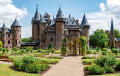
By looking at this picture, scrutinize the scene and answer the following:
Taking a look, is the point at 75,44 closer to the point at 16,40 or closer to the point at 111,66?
the point at 111,66

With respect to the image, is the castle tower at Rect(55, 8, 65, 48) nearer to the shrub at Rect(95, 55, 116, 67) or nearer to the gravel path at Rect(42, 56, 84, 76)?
the gravel path at Rect(42, 56, 84, 76)

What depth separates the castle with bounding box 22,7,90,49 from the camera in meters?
57.3

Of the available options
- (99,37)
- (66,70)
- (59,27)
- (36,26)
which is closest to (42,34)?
(36,26)

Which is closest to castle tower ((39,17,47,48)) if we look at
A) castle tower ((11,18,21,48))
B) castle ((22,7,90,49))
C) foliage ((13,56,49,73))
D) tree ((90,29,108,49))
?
castle ((22,7,90,49))

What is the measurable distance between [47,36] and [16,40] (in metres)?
12.3

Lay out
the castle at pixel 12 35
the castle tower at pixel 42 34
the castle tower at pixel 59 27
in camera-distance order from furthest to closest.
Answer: the castle tower at pixel 42 34, the castle at pixel 12 35, the castle tower at pixel 59 27

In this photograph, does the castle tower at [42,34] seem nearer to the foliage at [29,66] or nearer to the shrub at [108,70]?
the foliage at [29,66]

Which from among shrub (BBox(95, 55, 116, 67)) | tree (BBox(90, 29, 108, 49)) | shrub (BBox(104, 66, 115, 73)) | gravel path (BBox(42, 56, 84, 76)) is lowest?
gravel path (BBox(42, 56, 84, 76))

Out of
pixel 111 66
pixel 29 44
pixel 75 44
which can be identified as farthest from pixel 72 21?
pixel 111 66

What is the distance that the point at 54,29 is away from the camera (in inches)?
2328

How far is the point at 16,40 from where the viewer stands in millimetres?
60062

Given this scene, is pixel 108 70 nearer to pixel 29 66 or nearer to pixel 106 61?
pixel 106 61

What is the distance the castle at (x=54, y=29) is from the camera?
5734 cm

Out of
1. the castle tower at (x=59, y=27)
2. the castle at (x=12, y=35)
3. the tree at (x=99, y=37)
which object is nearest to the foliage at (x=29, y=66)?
the castle tower at (x=59, y=27)
